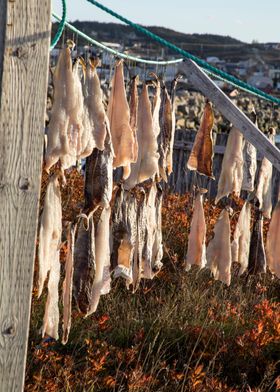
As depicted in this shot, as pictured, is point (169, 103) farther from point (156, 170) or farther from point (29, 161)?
point (29, 161)

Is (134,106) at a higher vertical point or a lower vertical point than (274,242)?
higher

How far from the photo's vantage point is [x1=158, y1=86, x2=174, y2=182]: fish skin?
3.97 metres

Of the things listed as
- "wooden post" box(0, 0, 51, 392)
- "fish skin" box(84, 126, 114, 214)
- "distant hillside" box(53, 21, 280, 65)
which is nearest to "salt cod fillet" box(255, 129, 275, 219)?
"fish skin" box(84, 126, 114, 214)

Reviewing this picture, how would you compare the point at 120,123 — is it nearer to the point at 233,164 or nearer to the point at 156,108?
the point at 156,108

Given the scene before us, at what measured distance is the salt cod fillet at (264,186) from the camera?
4207mm

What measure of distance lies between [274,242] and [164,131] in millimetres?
830

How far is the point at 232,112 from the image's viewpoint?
12.5 feet

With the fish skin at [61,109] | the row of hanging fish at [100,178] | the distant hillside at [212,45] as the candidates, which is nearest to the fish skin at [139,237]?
the row of hanging fish at [100,178]

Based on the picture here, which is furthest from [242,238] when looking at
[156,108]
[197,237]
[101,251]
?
[101,251]

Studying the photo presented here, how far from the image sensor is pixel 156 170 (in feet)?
12.4

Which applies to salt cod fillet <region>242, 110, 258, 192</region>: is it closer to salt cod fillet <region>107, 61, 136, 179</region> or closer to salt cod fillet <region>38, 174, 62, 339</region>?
salt cod fillet <region>107, 61, 136, 179</region>

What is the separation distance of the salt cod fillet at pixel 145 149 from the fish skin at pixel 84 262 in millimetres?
393

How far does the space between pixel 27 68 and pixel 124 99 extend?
2.31ft

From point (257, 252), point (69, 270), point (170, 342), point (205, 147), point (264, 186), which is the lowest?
point (170, 342)
